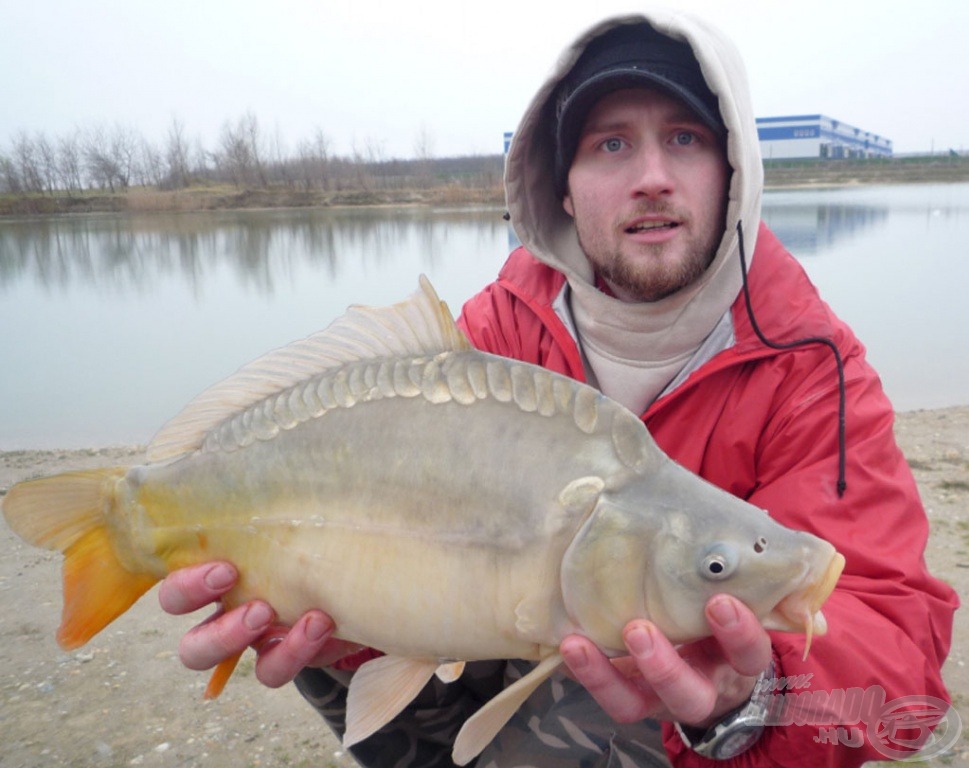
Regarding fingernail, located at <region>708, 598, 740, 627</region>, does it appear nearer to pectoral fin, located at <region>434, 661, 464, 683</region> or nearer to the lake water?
pectoral fin, located at <region>434, 661, 464, 683</region>

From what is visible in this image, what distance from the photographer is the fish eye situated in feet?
3.37

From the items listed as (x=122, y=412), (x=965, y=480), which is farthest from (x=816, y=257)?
(x=122, y=412)

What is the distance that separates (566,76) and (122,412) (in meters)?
5.82

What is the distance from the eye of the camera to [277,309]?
10797 millimetres

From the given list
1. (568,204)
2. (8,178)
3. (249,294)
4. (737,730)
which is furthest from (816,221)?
(8,178)

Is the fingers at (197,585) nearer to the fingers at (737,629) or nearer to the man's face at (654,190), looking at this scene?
the fingers at (737,629)

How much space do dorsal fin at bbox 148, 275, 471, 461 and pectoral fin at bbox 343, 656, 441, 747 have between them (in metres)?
0.51

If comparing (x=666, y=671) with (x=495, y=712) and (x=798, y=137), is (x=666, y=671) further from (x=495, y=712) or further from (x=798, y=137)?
(x=798, y=137)

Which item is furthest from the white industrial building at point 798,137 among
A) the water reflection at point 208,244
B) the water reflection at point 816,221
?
the water reflection at point 208,244

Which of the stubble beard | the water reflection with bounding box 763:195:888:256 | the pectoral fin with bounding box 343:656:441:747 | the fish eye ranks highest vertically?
the stubble beard

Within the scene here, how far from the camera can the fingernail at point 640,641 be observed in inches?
40.6

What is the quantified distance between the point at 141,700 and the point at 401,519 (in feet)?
5.76

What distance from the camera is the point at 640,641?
103cm

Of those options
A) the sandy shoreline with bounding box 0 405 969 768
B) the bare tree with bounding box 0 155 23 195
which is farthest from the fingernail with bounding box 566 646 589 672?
the bare tree with bounding box 0 155 23 195
